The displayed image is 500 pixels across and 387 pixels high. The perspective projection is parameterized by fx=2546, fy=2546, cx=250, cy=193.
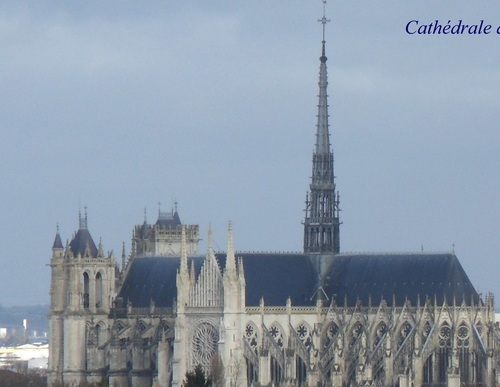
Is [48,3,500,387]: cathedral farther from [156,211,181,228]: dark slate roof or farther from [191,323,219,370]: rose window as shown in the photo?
[156,211,181,228]: dark slate roof

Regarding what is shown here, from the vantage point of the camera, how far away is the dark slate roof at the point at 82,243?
6019 inches

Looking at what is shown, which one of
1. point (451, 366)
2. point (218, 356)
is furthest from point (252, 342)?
point (451, 366)

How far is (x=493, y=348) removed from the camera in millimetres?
139250

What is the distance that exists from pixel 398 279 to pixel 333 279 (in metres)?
4.76

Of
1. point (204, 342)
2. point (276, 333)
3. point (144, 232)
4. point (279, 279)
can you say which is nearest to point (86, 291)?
point (204, 342)

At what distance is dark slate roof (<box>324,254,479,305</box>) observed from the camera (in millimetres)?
142625

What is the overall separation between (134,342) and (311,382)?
13.1 meters

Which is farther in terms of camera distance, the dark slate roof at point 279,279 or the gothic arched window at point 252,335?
the dark slate roof at point 279,279

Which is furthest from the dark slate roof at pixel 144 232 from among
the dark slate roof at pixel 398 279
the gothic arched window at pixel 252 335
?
the gothic arched window at pixel 252 335

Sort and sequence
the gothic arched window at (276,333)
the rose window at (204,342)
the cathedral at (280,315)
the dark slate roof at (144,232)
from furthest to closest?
the dark slate roof at (144,232), the gothic arched window at (276,333), the rose window at (204,342), the cathedral at (280,315)

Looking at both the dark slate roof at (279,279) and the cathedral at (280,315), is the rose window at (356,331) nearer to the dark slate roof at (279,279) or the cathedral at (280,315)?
the cathedral at (280,315)

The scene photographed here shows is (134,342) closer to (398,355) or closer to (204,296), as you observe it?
(204,296)

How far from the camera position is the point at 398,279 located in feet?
474

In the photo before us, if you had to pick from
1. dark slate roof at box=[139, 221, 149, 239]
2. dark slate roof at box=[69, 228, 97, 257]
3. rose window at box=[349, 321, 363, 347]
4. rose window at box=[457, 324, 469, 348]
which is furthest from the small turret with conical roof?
rose window at box=[457, 324, 469, 348]
